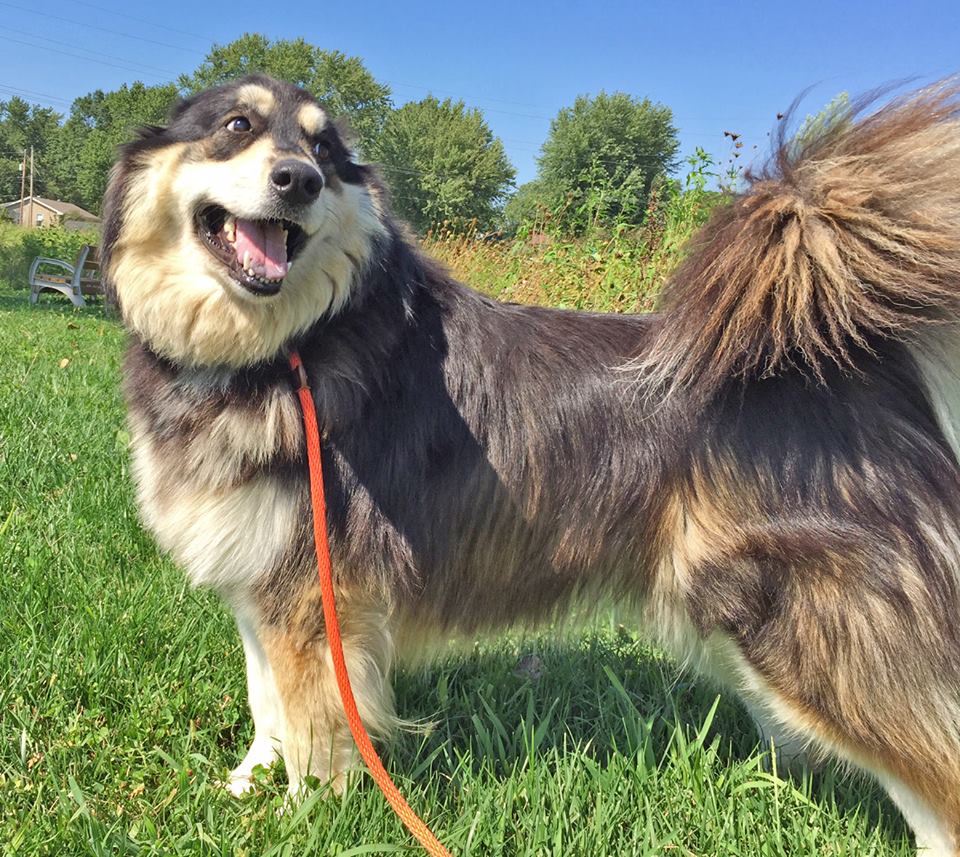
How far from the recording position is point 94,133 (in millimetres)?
51844

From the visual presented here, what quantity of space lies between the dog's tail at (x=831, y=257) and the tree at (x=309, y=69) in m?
51.4

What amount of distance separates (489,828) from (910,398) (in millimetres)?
1727

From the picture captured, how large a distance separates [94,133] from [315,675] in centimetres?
6103

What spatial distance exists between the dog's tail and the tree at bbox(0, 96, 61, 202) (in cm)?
9032

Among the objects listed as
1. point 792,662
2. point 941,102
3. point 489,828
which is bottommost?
point 489,828

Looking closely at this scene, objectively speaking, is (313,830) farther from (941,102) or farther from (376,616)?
(941,102)

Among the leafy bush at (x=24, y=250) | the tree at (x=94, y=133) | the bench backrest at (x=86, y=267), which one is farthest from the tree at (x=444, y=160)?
the bench backrest at (x=86, y=267)

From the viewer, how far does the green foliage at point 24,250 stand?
22.2m

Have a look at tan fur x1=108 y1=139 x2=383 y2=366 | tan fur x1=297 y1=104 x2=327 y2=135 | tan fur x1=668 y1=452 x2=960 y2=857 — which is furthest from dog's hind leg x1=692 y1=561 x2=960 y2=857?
tan fur x1=297 y1=104 x2=327 y2=135

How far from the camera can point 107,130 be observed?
56.3 metres

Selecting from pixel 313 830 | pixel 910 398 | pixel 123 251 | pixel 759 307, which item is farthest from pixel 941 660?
pixel 123 251

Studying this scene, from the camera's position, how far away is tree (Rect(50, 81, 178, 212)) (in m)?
49.1

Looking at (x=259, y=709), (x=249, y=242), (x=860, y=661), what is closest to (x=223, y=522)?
(x=259, y=709)

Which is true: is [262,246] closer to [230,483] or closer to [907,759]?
[230,483]
